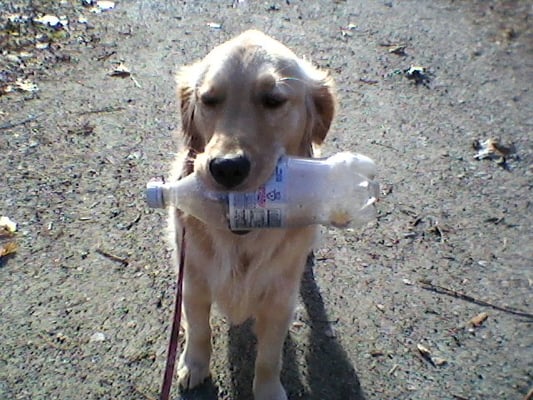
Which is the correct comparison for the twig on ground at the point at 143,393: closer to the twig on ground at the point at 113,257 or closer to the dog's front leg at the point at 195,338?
the dog's front leg at the point at 195,338

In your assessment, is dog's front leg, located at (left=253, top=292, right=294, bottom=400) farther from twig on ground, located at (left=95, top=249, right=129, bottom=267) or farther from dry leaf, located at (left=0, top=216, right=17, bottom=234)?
dry leaf, located at (left=0, top=216, right=17, bottom=234)

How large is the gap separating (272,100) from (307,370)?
4.59ft

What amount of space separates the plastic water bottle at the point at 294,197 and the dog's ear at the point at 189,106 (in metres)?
0.43

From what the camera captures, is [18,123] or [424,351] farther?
[18,123]

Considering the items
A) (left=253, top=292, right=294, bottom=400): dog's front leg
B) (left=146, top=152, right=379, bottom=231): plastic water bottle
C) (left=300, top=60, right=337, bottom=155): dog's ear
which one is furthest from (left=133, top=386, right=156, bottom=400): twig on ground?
(left=300, top=60, right=337, bottom=155): dog's ear

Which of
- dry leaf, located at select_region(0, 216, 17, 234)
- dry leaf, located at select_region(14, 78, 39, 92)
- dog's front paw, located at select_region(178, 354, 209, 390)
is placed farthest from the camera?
dry leaf, located at select_region(14, 78, 39, 92)

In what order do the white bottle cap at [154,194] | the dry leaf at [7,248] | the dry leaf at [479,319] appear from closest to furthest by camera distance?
the white bottle cap at [154,194] → the dry leaf at [479,319] → the dry leaf at [7,248]

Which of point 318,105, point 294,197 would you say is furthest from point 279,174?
point 318,105

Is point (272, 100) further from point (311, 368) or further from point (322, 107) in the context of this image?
point (311, 368)

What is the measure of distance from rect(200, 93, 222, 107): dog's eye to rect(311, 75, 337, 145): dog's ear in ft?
1.72

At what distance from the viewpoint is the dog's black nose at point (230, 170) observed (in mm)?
2109

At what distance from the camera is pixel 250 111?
7.72 ft

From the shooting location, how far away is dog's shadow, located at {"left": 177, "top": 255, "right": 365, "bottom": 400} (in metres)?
2.77

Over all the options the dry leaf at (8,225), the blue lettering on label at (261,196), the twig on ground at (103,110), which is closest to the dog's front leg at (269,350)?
the blue lettering on label at (261,196)
